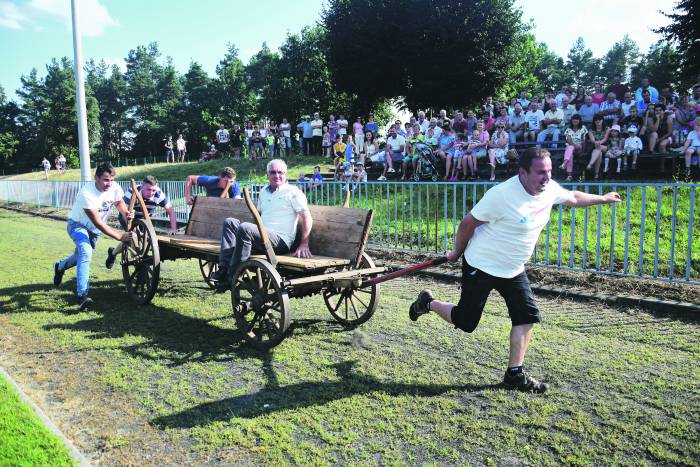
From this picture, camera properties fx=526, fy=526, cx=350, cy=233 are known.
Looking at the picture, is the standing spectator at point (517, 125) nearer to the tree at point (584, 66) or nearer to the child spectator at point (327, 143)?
the child spectator at point (327, 143)

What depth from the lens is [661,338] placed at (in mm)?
5402

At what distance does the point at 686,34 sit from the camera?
24609mm

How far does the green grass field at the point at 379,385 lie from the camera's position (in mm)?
3314

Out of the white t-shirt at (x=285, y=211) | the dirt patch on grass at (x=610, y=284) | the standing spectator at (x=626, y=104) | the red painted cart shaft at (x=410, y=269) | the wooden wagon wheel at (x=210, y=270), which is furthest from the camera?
the standing spectator at (x=626, y=104)

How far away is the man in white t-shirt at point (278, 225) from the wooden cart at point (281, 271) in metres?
0.19

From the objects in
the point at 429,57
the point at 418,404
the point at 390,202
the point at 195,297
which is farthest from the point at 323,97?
the point at 418,404

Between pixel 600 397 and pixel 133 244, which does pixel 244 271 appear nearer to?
pixel 133 244

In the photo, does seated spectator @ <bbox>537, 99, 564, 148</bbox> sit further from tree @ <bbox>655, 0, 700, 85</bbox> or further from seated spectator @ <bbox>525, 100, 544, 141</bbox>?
tree @ <bbox>655, 0, 700, 85</bbox>

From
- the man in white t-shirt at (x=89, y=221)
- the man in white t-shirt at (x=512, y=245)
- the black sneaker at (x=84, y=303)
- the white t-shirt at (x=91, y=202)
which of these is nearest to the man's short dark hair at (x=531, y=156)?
the man in white t-shirt at (x=512, y=245)

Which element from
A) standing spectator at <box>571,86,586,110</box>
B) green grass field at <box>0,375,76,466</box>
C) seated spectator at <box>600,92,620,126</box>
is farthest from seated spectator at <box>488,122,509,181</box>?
green grass field at <box>0,375,76,466</box>

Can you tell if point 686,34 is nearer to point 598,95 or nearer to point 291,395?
point 598,95

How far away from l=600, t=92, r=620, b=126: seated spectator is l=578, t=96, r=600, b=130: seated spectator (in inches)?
7.9

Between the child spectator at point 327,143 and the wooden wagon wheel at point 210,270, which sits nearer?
the wooden wagon wheel at point 210,270

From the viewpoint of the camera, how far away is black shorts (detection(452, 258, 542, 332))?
4.22 meters
